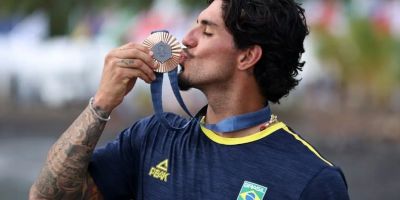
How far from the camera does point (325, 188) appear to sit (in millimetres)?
2873

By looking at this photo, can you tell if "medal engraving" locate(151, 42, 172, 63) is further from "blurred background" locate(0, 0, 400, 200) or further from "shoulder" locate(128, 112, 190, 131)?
"blurred background" locate(0, 0, 400, 200)

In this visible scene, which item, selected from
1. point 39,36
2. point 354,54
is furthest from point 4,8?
point 39,36

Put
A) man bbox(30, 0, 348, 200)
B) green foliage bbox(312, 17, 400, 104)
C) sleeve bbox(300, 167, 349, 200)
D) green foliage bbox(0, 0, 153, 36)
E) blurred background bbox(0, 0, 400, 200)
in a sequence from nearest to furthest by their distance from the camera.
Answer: sleeve bbox(300, 167, 349, 200) → man bbox(30, 0, 348, 200) → green foliage bbox(0, 0, 153, 36) → blurred background bbox(0, 0, 400, 200) → green foliage bbox(312, 17, 400, 104)

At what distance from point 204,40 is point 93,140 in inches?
21.1

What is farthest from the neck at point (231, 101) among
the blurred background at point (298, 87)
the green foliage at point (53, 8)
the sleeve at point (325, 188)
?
the blurred background at point (298, 87)

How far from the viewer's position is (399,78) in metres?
25.1

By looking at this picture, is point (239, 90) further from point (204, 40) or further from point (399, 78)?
point (399, 78)

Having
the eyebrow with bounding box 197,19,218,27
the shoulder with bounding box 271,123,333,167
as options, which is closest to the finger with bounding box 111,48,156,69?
the eyebrow with bounding box 197,19,218,27

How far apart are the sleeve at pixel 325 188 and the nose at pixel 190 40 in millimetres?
658

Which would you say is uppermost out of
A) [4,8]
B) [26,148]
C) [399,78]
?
[399,78]

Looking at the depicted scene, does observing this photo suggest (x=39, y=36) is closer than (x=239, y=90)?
No

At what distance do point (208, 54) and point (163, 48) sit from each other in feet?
0.66

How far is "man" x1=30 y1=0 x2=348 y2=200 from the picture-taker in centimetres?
297

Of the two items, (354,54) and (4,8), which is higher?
(354,54)
